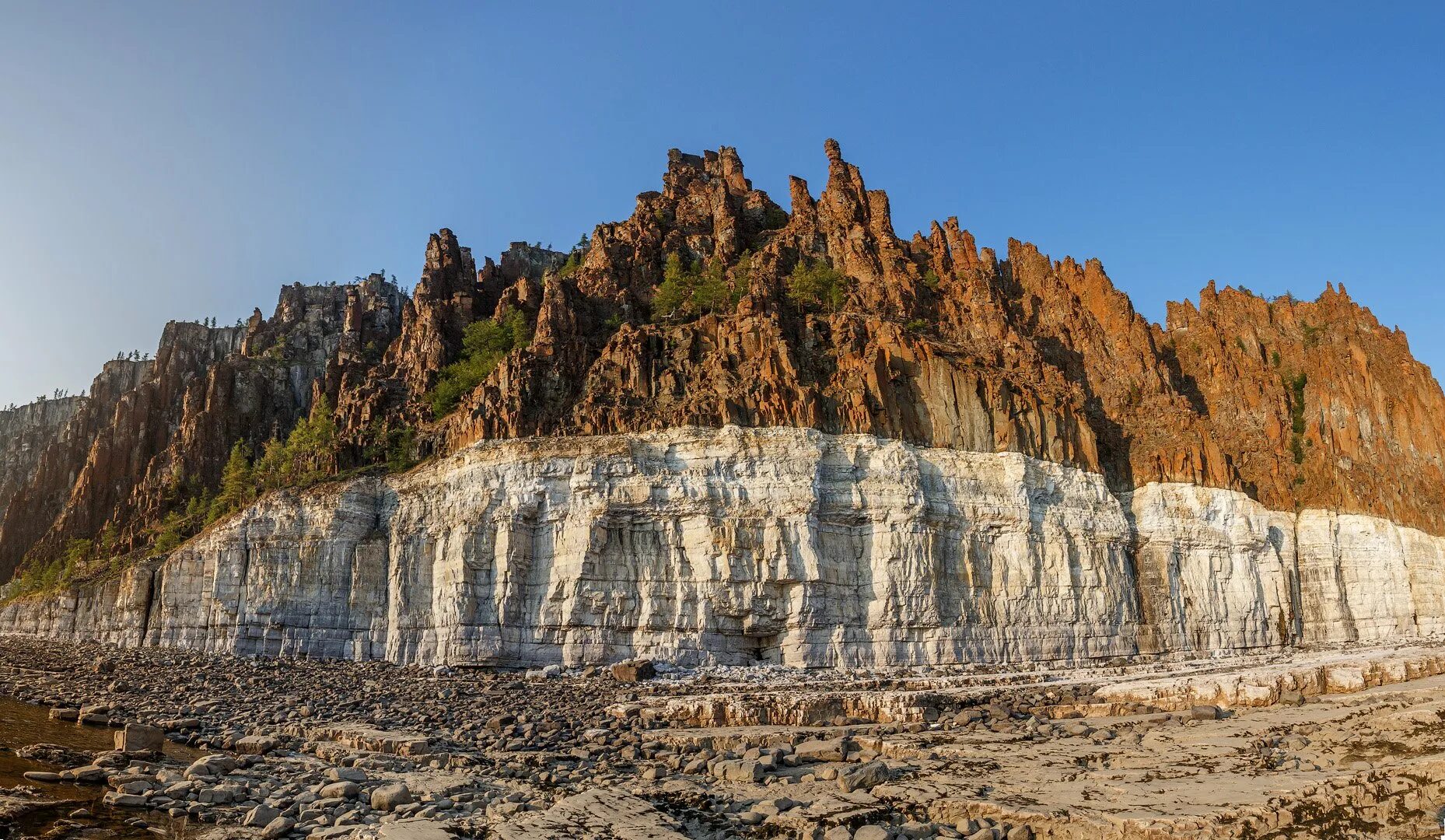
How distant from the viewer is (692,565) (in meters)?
42.3

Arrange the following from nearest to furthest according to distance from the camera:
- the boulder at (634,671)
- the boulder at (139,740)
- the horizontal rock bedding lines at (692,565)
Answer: the boulder at (139,740) → the boulder at (634,671) → the horizontal rock bedding lines at (692,565)

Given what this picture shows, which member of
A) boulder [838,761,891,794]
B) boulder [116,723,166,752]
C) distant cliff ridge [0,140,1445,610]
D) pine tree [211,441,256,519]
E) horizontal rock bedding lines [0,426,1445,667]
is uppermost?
distant cliff ridge [0,140,1445,610]

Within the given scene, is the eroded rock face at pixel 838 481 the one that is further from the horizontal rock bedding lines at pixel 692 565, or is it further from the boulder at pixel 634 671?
the boulder at pixel 634 671

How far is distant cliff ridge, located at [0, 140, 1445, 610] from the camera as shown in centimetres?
4847

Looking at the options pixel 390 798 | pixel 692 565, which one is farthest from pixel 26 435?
pixel 390 798

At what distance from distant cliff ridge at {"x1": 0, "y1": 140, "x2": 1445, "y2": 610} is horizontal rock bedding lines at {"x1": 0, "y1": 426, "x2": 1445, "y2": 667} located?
2112 mm

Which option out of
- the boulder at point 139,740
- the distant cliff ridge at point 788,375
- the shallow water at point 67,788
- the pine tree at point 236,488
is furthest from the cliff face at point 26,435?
the boulder at point 139,740

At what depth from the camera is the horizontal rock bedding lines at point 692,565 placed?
41.6 m

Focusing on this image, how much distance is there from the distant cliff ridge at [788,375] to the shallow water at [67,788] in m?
25.6

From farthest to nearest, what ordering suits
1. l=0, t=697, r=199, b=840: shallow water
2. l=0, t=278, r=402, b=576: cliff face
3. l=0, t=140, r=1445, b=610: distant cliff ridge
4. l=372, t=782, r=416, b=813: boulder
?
l=0, t=278, r=402, b=576: cliff face, l=0, t=140, r=1445, b=610: distant cliff ridge, l=372, t=782, r=416, b=813: boulder, l=0, t=697, r=199, b=840: shallow water

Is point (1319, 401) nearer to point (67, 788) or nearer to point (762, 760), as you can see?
point (762, 760)

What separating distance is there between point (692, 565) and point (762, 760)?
83.2ft

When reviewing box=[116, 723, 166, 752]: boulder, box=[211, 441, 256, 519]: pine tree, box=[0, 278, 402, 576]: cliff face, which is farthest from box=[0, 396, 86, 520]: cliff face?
box=[116, 723, 166, 752]: boulder

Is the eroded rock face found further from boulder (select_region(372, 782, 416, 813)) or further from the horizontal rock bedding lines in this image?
boulder (select_region(372, 782, 416, 813))
